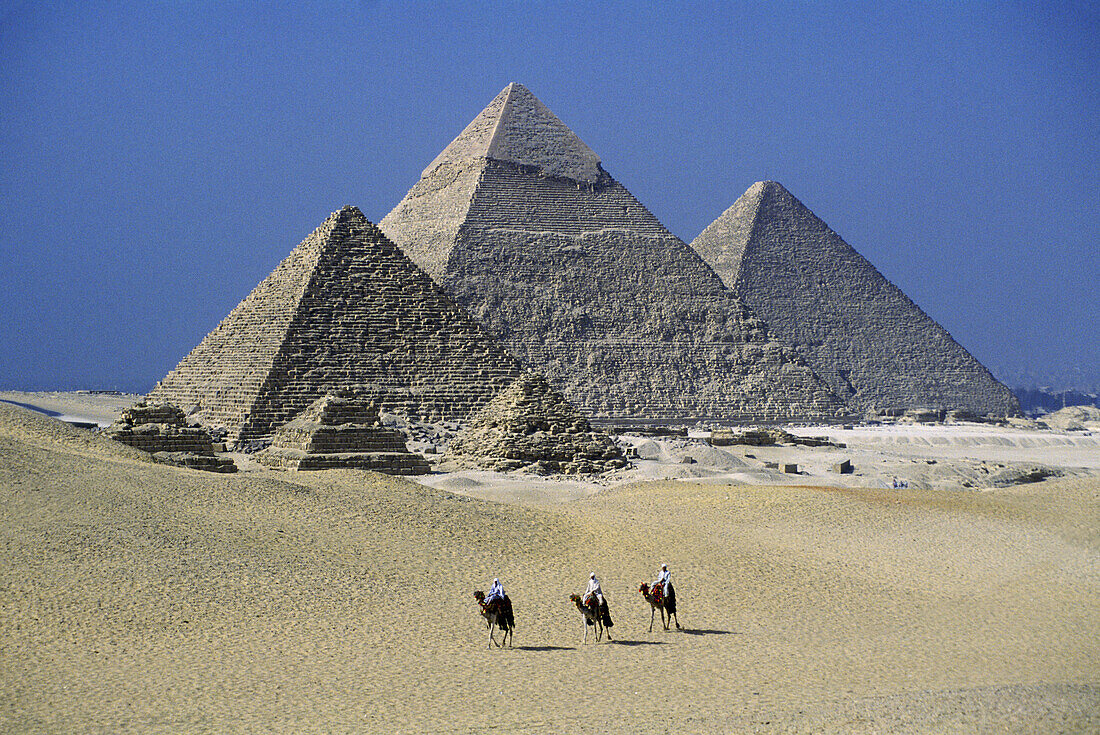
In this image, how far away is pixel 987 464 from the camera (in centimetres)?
3152

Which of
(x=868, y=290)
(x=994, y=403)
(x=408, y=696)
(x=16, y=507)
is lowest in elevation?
(x=408, y=696)

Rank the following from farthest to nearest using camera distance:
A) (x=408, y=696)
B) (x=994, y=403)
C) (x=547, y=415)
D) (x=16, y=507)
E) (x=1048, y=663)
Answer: (x=994, y=403)
(x=547, y=415)
(x=16, y=507)
(x=1048, y=663)
(x=408, y=696)

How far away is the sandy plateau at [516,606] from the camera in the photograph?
8656 millimetres

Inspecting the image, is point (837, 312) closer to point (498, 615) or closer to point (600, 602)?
point (600, 602)

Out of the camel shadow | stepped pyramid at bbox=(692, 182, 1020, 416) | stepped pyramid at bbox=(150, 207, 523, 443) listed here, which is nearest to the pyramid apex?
stepped pyramid at bbox=(692, 182, 1020, 416)

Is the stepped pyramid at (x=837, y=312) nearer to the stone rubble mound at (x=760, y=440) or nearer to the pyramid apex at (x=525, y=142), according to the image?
the pyramid apex at (x=525, y=142)

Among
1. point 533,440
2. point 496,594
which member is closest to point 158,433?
point 533,440

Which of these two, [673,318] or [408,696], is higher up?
[673,318]

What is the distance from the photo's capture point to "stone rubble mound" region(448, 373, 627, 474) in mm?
25297

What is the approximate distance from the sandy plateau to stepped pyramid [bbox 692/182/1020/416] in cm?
6941

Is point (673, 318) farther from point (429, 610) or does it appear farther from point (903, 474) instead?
point (429, 610)

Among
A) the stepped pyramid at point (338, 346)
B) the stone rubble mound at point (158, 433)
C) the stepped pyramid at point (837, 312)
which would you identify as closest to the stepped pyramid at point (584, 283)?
the stepped pyramid at point (837, 312)

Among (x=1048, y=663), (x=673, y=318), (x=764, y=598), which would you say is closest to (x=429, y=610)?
(x=764, y=598)

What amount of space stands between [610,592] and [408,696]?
3941 mm
